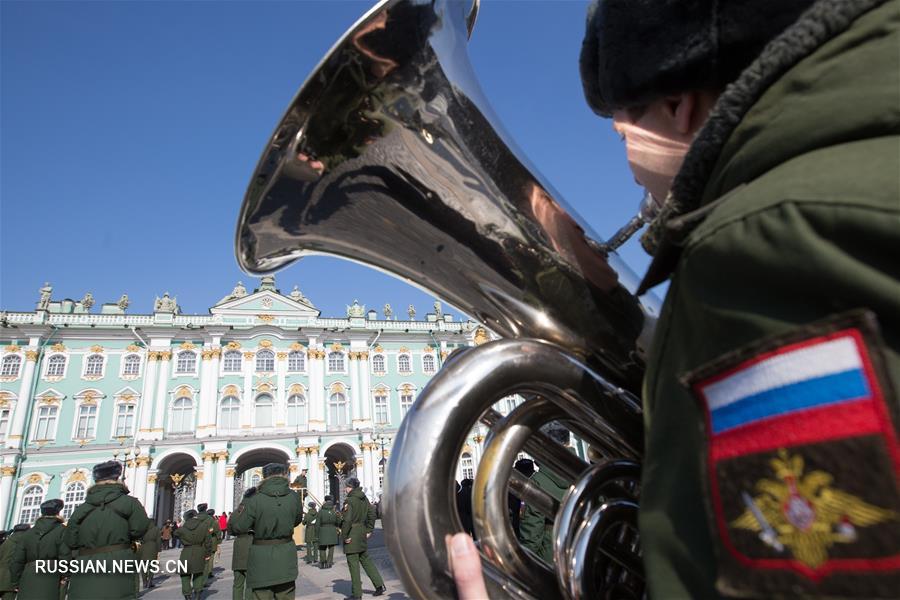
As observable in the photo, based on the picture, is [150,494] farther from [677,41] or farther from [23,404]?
[677,41]

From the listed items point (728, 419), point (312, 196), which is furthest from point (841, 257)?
point (312, 196)

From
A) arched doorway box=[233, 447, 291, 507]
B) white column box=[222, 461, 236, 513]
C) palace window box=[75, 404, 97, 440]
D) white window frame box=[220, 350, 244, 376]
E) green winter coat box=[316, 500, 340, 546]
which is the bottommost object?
green winter coat box=[316, 500, 340, 546]

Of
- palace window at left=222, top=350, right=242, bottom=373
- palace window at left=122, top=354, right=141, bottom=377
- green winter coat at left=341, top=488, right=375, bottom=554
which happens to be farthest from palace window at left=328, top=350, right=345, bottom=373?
green winter coat at left=341, top=488, right=375, bottom=554

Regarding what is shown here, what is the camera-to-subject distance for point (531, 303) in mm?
1392

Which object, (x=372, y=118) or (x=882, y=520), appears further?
(x=372, y=118)

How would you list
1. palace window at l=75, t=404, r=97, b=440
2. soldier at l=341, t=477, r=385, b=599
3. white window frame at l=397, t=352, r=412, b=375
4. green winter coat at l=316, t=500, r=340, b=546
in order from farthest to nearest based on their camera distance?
1. white window frame at l=397, t=352, r=412, b=375
2. palace window at l=75, t=404, r=97, b=440
3. green winter coat at l=316, t=500, r=340, b=546
4. soldier at l=341, t=477, r=385, b=599

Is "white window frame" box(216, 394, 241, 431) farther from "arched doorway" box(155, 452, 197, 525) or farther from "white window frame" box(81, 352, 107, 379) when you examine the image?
"white window frame" box(81, 352, 107, 379)

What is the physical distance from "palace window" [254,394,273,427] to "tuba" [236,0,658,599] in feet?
102

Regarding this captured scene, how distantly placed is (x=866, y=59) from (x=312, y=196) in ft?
4.21

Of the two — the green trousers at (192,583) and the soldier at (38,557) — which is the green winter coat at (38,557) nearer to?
the soldier at (38,557)

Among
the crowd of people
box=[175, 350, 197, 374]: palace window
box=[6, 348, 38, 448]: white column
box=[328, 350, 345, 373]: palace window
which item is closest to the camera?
the crowd of people

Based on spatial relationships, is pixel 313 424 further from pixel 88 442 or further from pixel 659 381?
pixel 659 381

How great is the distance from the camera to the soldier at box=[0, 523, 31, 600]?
6.61 m

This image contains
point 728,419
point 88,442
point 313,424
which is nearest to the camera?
point 728,419
